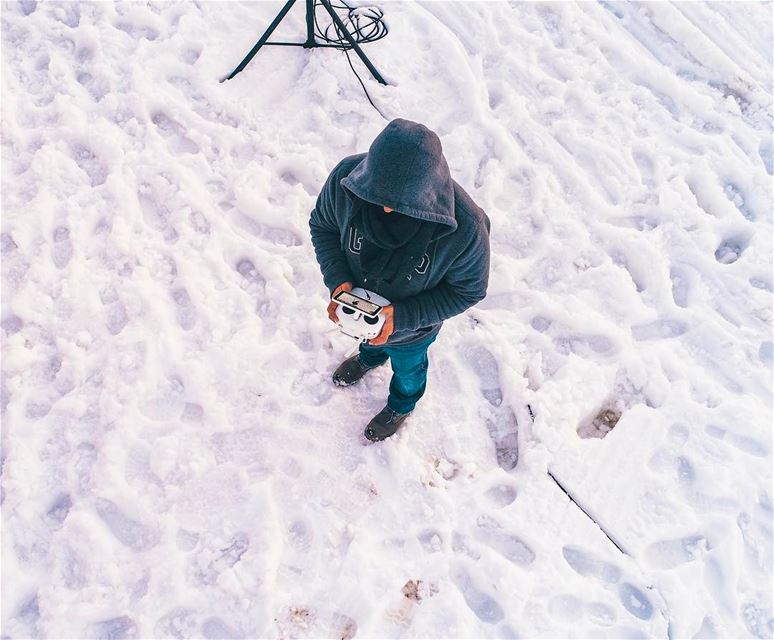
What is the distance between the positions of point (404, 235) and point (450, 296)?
327mm

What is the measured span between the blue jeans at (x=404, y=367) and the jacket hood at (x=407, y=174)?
0.68 m

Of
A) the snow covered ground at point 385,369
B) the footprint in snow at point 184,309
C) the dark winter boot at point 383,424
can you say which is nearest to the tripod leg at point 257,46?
the snow covered ground at point 385,369

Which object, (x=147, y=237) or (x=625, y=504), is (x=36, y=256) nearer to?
(x=147, y=237)

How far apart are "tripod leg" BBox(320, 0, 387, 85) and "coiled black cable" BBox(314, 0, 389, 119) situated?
3.4 inches

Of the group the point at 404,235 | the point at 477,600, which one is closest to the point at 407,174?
the point at 404,235

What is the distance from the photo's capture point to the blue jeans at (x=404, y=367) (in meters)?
2.05

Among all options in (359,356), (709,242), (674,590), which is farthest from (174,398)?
(709,242)

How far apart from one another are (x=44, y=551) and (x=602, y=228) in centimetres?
296

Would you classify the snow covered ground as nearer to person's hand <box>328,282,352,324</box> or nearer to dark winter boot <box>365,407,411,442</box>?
dark winter boot <box>365,407,411,442</box>

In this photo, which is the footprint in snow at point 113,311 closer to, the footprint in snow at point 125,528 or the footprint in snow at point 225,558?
the footprint in snow at point 125,528

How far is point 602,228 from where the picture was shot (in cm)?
299

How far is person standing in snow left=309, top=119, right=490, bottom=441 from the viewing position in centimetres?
140

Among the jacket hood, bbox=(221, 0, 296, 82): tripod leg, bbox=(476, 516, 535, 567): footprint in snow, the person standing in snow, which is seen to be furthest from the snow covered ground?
the jacket hood

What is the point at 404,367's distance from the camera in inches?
84.1
